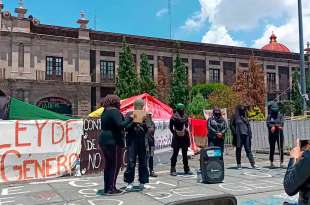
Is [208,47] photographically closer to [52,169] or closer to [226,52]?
[226,52]

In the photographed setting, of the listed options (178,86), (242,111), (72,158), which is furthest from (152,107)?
(178,86)

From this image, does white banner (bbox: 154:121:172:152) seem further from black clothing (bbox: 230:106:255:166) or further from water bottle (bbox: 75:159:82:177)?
water bottle (bbox: 75:159:82:177)

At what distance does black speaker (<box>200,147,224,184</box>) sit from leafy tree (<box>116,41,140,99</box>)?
99.8 feet

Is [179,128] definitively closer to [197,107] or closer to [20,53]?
[197,107]

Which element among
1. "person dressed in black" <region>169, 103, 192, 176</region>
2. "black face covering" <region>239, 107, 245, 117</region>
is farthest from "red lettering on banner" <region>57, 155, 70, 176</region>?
"black face covering" <region>239, 107, 245, 117</region>

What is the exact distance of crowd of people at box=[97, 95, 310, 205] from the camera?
3.07 metres

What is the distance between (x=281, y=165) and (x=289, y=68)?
4839 centimetres

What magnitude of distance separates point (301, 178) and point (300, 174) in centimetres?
3

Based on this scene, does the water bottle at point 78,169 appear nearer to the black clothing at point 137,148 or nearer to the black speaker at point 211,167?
the black clothing at point 137,148

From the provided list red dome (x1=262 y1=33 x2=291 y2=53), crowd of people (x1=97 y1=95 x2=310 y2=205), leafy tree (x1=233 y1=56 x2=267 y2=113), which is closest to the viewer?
crowd of people (x1=97 y1=95 x2=310 y2=205)

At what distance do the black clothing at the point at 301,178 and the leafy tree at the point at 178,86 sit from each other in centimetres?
3848

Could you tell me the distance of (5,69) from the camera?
38.2 meters

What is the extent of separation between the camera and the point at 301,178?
9.69 feet

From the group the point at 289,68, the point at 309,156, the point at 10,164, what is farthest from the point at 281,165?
the point at 289,68
